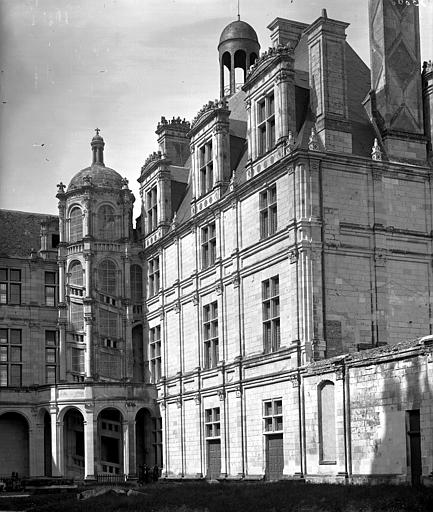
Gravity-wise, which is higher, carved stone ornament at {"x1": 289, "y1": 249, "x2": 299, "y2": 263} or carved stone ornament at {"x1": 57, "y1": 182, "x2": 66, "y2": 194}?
carved stone ornament at {"x1": 57, "y1": 182, "x2": 66, "y2": 194}

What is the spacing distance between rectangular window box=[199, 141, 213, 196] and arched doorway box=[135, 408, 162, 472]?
1046cm

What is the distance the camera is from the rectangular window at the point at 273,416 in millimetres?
32344

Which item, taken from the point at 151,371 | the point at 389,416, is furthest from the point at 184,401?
the point at 389,416

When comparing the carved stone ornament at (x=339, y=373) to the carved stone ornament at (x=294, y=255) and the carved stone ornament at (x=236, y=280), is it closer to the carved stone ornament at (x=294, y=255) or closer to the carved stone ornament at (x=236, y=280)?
the carved stone ornament at (x=294, y=255)

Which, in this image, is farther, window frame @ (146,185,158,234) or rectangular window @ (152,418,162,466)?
window frame @ (146,185,158,234)

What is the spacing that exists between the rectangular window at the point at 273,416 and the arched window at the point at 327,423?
255 centimetres

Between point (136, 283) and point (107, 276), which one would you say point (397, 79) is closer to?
point (136, 283)

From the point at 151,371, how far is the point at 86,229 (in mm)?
7185

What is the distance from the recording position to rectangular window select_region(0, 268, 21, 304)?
47.5 meters

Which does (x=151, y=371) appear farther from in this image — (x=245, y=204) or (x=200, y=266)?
(x=245, y=204)

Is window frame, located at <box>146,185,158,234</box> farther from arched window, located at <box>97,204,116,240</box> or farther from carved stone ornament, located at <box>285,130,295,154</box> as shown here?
carved stone ornament, located at <box>285,130,295,154</box>

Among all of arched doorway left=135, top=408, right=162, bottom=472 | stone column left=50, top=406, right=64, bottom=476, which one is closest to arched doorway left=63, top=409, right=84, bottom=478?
stone column left=50, top=406, right=64, bottom=476

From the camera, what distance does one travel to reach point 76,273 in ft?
151

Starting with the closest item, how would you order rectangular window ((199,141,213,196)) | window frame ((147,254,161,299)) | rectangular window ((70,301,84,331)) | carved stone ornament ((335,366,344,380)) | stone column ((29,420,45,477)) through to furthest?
carved stone ornament ((335,366,344,380)) < rectangular window ((199,141,213,196)) < window frame ((147,254,161,299)) < stone column ((29,420,45,477)) < rectangular window ((70,301,84,331))
